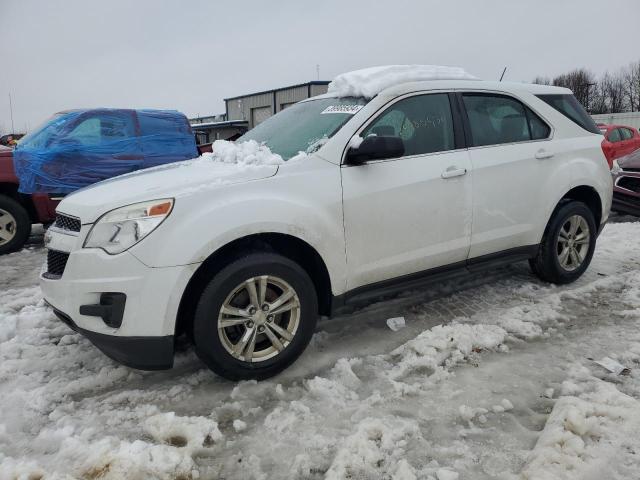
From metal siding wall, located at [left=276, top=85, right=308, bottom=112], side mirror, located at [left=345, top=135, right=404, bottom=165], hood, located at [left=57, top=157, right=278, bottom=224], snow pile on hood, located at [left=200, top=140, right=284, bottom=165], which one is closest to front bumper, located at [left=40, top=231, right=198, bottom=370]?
hood, located at [left=57, top=157, right=278, bottom=224]

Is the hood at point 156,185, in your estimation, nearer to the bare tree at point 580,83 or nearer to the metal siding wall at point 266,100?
the metal siding wall at point 266,100

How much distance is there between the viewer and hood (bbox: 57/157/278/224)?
2496 mm

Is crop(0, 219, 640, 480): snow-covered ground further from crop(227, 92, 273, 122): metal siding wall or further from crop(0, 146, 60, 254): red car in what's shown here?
crop(227, 92, 273, 122): metal siding wall

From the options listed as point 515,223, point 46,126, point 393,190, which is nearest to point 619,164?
point 515,223

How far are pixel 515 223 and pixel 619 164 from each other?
538 centimetres

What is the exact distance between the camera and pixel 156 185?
2.64 metres

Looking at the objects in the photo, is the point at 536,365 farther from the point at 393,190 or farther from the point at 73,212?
the point at 73,212

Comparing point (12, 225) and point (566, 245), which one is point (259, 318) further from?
point (12, 225)

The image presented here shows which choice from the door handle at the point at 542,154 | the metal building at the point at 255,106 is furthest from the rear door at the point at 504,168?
the metal building at the point at 255,106

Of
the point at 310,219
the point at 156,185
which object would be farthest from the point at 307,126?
the point at 156,185

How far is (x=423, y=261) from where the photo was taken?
3305 mm

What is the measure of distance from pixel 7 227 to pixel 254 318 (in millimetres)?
5139

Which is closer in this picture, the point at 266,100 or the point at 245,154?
the point at 245,154

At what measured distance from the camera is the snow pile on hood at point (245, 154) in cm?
290
